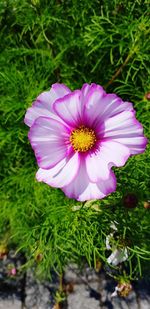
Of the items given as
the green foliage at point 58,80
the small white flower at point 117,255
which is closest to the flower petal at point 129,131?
the green foliage at point 58,80

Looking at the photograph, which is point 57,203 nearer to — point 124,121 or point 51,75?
point 51,75

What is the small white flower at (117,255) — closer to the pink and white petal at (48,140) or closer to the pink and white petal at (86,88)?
the pink and white petal at (48,140)

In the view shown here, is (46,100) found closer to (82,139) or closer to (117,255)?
(82,139)

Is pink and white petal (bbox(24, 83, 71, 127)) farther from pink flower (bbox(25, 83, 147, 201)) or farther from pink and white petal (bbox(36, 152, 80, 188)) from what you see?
pink and white petal (bbox(36, 152, 80, 188))

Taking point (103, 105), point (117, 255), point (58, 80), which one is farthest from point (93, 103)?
point (58, 80)

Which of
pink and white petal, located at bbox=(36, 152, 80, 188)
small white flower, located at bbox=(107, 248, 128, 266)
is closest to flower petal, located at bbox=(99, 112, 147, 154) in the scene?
pink and white petal, located at bbox=(36, 152, 80, 188)
